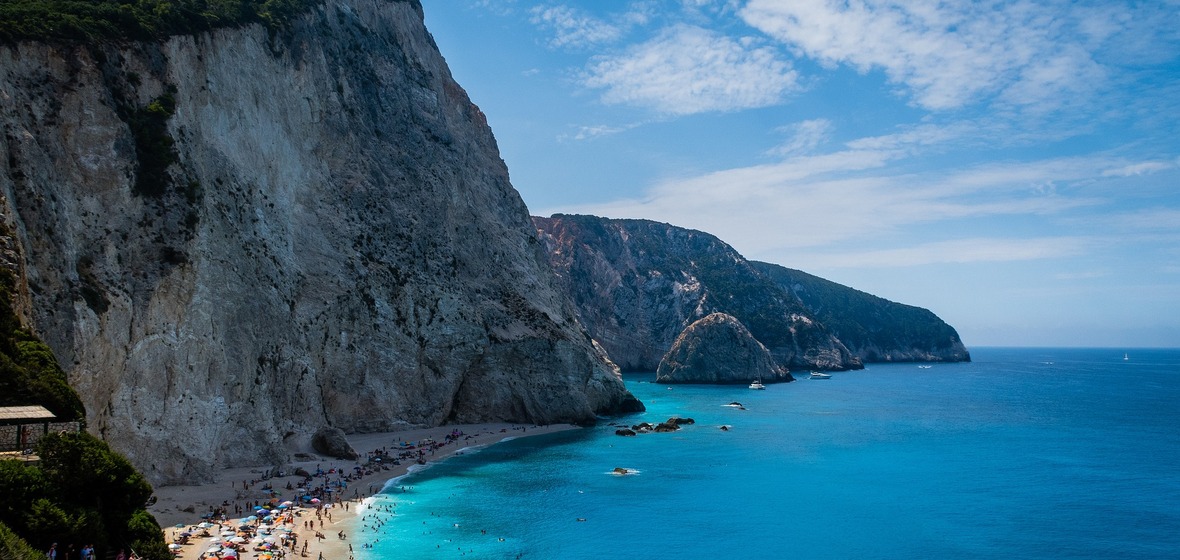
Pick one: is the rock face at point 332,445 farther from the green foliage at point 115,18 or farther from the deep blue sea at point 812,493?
the green foliage at point 115,18

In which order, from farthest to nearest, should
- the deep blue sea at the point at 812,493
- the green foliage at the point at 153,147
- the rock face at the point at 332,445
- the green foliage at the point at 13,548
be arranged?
the rock face at the point at 332,445, the green foliage at the point at 153,147, the deep blue sea at the point at 812,493, the green foliage at the point at 13,548

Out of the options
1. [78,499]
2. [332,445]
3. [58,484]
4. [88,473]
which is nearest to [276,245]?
[332,445]

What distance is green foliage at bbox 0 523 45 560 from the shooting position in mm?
16453

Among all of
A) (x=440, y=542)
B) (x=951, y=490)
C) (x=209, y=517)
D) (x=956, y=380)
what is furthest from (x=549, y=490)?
(x=956, y=380)

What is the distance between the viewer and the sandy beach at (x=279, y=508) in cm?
3425

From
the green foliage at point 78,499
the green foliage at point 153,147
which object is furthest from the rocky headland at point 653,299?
the green foliage at point 78,499

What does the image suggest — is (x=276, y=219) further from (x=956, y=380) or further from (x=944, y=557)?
(x=956, y=380)

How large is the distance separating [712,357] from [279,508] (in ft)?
365

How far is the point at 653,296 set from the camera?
6816 inches

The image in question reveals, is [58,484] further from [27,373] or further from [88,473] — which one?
[27,373]

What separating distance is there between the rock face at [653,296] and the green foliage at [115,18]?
4434 inches

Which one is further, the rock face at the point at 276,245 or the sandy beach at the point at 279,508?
the rock face at the point at 276,245

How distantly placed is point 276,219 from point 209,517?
2598 centimetres

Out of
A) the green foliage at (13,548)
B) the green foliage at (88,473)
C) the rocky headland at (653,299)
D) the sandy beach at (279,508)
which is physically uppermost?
the rocky headland at (653,299)
